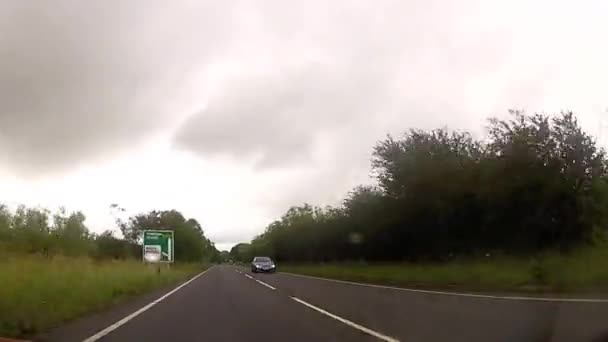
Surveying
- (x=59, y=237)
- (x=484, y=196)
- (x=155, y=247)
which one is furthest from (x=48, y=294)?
(x=59, y=237)

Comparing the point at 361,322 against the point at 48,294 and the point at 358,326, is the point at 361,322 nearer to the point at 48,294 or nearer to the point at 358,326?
the point at 358,326

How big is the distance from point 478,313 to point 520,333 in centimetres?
362

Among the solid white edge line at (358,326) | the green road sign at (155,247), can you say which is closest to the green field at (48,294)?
the solid white edge line at (358,326)

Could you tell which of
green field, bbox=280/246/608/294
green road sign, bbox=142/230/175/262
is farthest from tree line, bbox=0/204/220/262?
green field, bbox=280/246/608/294

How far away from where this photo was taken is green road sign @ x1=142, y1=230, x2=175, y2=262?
161 feet

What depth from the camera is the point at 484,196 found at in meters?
36.2

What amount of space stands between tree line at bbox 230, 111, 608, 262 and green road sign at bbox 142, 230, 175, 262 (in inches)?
694

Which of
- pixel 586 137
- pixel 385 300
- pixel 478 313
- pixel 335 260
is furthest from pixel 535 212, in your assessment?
pixel 335 260

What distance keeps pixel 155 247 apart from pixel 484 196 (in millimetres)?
26766

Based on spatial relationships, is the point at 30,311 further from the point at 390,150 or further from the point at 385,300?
the point at 390,150

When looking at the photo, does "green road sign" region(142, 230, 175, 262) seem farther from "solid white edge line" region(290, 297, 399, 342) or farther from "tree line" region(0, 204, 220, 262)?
"solid white edge line" region(290, 297, 399, 342)

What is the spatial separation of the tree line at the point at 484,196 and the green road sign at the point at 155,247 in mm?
17630

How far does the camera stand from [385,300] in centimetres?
1816

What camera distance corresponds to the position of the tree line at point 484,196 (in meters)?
31.0
